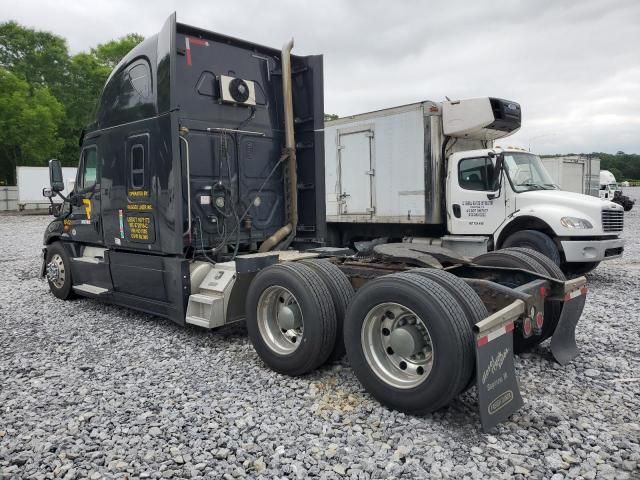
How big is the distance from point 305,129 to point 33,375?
13.7 ft

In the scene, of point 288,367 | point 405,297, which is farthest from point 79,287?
point 405,297

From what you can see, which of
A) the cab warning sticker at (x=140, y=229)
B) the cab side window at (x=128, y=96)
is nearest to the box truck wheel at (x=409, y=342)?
the cab warning sticker at (x=140, y=229)

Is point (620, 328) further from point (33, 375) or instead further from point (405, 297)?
point (33, 375)

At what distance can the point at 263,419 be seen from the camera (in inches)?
145

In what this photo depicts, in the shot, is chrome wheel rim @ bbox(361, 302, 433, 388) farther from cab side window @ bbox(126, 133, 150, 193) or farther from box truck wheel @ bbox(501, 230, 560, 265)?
box truck wheel @ bbox(501, 230, 560, 265)

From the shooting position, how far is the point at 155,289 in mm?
6066

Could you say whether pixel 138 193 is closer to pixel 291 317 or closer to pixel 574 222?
pixel 291 317

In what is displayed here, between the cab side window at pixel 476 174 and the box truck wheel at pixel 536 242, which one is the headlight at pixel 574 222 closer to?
the box truck wheel at pixel 536 242

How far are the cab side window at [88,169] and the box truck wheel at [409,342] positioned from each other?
490 centimetres

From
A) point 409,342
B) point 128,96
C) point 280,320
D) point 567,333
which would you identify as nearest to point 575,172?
point 567,333

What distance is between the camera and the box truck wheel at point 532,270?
475 centimetres

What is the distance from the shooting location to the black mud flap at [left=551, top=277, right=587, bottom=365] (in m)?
4.34

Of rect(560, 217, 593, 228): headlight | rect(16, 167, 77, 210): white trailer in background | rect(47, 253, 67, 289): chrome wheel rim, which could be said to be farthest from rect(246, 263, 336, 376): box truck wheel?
rect(16, 167, 77, 210): white trailer in background

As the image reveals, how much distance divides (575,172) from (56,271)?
1622 cm
